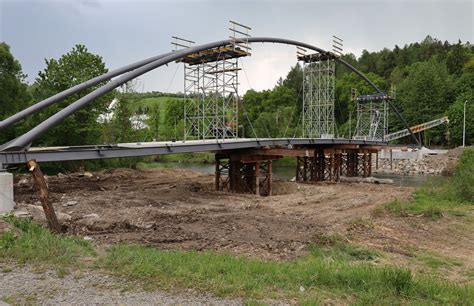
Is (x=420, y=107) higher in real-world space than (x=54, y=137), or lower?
higher

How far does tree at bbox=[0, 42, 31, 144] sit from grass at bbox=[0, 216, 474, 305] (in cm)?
2185

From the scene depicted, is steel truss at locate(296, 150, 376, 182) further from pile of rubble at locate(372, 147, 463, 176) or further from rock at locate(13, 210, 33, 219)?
rock at locate(13, 210, 33, 219)

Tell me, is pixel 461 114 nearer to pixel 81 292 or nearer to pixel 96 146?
pixel 96 146

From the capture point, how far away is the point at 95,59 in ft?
98.7

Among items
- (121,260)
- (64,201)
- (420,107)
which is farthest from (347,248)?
(420,107)

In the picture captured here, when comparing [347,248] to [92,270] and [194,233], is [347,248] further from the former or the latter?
[92,270]

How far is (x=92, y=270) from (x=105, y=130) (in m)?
27.4

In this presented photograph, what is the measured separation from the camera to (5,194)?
11289 mm

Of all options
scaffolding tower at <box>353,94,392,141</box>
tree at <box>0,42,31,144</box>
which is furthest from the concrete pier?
scaffolding tower at <box>353,94,392,141</box>

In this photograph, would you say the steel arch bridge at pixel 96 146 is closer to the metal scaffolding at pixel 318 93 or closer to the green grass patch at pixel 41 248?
the green grass patch at pixel 41 248

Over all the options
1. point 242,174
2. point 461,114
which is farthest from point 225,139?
point 461,114

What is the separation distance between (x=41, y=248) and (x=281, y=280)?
460 cm

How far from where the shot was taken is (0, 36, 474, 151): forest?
28406 mm

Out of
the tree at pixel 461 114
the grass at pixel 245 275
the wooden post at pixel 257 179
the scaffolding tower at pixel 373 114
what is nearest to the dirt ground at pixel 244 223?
the grass at pixel 245 275
